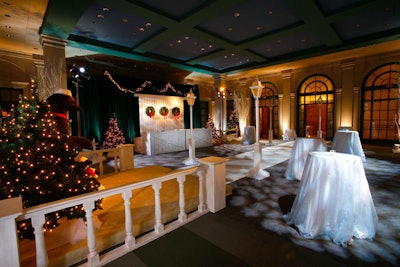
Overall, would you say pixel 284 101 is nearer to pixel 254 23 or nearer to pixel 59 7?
pixel 254 23

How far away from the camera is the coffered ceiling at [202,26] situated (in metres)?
4.18

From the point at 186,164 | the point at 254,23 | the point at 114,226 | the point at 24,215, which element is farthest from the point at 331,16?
the point at 24,215

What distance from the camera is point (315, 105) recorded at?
10.4 meters

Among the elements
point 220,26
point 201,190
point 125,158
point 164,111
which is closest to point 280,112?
point 164,111

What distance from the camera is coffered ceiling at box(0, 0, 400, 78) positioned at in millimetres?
4176

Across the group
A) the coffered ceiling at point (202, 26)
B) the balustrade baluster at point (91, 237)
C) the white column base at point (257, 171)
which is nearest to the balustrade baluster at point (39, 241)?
the balustrade baluster at point (91, 237)

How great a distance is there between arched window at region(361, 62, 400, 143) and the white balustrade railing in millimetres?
9679

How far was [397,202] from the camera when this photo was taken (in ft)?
9.12

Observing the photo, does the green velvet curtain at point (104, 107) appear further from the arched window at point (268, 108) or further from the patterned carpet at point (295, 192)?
the arched window at point (268, 108)

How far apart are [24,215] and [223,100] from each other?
33.1ft

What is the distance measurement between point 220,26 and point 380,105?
8.22 meters

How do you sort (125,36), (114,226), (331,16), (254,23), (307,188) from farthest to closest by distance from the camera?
(125,36)
(254,23)
(331,16)
(307,188)
(114,226)

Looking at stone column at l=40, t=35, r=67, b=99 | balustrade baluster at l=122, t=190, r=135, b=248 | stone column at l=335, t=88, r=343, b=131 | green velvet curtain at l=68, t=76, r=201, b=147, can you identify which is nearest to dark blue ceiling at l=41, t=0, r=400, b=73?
stone column at l=40, t=35, r=67, b=99

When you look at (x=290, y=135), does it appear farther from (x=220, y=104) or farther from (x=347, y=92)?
(x=220, y=104)
